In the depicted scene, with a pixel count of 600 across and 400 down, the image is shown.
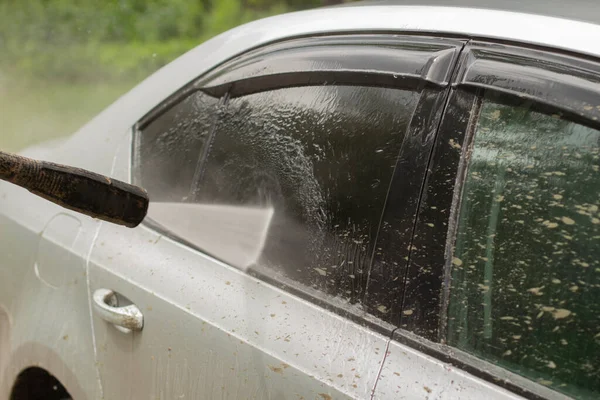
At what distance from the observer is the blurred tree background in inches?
277

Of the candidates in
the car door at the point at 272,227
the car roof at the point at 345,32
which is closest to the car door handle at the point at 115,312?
the car door at the point at 272,227

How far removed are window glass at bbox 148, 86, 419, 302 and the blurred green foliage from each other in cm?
606

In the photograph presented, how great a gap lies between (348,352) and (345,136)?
20.2 inches

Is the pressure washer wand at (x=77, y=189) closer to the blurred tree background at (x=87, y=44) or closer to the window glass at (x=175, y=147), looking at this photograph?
the window glass at (x=175, y=147)

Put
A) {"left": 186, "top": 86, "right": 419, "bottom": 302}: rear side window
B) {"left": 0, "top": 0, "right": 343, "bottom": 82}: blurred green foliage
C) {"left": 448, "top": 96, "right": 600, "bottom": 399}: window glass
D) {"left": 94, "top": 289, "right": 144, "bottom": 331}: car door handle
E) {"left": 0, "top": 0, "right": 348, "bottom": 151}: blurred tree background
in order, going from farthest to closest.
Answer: {"left": 0, "top": 0, "right": 343, "bottom": 82}: blurred green foliage → {"left": 0, "top": 0, "right": 348, "bottom": 151}: blurred tree background → {"left": 94, "top": 289, "right": 144, "bottom": 331}: car door handle → {"left": 186, "top": 86, "right": 419, "bottom": 302}: rear side window → {"left": 448, "top": 96, "right": 600, "bottom": 399}: window glass

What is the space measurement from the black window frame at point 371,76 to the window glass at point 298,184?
0.03m

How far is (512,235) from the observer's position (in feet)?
4.17

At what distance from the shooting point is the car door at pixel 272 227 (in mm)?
1424

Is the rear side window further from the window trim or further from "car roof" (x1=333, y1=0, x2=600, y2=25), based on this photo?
"car roof" (x1=333, y1=0, x2=600, y2=25)

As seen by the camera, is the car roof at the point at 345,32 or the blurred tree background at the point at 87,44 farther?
the blurred tree background at the point at 87,44

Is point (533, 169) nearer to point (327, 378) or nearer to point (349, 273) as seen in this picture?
point (349, 273)

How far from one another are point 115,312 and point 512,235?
1085mm

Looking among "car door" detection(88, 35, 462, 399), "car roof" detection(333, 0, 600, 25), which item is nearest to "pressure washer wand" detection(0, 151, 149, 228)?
"car door" detection(88, 35, 462, 399)

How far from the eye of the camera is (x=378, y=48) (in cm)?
155
